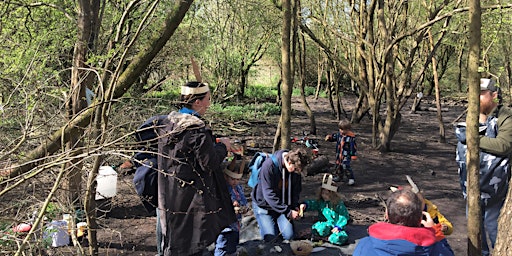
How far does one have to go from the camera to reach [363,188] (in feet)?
25.9

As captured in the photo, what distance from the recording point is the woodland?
3.04 m

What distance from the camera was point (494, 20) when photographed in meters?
10.9

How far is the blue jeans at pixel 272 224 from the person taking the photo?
506cm

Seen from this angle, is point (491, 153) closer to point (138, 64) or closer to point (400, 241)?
point (400, 241)

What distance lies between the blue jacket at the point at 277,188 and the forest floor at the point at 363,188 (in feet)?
1.62

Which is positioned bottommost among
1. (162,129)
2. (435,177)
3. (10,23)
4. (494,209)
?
(435,177)

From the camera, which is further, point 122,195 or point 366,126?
point 366,126

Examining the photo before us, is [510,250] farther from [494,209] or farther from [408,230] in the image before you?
[494,209]

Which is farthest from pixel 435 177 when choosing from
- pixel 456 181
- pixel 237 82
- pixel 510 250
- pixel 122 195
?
pixel 237 82

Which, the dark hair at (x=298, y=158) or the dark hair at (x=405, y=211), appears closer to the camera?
the dark hair at (x=405, y=211)

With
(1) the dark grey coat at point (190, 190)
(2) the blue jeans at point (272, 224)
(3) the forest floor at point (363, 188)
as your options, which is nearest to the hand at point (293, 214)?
(2) the blue jeans at point (272, 224)

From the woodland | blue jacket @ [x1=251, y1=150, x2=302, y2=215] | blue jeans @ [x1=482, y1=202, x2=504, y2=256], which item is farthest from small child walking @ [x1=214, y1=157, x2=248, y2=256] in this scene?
blue jeans @ [x1=482, y1=202, x2=504, y2=256]

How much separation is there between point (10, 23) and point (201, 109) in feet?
13.1

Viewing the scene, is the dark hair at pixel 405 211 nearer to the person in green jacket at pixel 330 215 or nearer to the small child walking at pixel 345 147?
the person in green jacket at pixel 330 215
